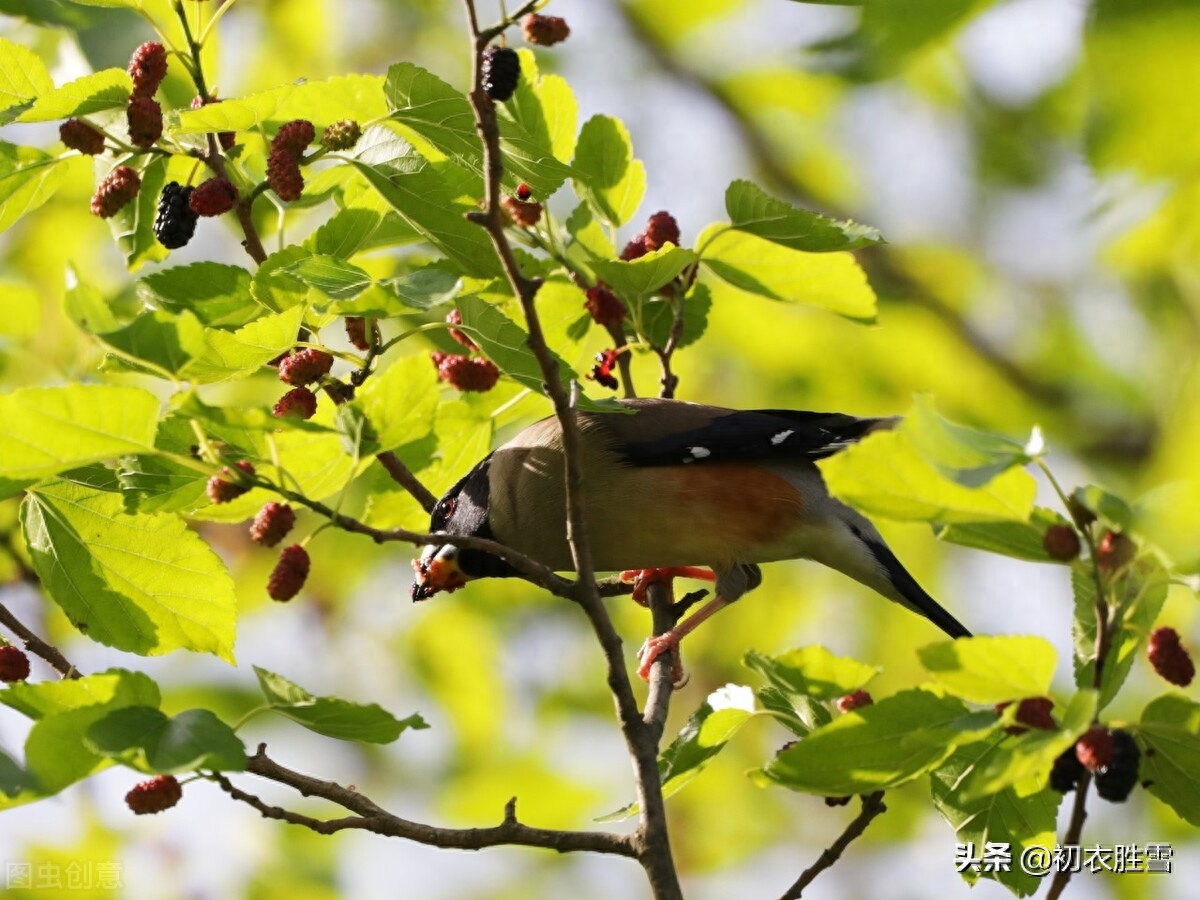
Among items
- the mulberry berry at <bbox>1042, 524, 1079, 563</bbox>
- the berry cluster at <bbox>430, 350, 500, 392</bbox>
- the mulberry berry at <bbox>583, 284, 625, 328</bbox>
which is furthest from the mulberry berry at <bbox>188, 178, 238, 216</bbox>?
the mulberry berry at <bbox>1042, 524, 1079, 563</bbox>

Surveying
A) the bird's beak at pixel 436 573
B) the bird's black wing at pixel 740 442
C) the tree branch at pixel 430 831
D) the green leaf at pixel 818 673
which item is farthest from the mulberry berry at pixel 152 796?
the bird's black wing at pixel 740 442

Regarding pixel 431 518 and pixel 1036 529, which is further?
pixel 431 518

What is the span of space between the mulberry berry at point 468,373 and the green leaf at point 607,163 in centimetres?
60

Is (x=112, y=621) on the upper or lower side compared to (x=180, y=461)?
lower

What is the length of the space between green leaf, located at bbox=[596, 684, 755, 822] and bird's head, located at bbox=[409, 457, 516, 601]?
164 cm

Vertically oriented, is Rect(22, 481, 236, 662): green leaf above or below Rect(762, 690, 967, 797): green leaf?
above

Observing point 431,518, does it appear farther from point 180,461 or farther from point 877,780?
point 877,780

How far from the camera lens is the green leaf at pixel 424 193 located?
10.3 feet

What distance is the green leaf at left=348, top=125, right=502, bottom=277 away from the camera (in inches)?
123

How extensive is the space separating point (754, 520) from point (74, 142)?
271 cm

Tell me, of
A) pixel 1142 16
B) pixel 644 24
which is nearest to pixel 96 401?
pixel 1142 16

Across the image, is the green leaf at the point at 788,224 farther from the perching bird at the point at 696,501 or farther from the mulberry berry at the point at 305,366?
the perching bird at the point at 696,501

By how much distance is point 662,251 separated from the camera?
3289mm

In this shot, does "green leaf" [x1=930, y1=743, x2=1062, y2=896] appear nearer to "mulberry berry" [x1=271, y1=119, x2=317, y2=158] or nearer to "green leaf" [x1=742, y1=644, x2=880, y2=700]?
"green leaf" [x1=742, y1=644, x2=880, y2=700]
